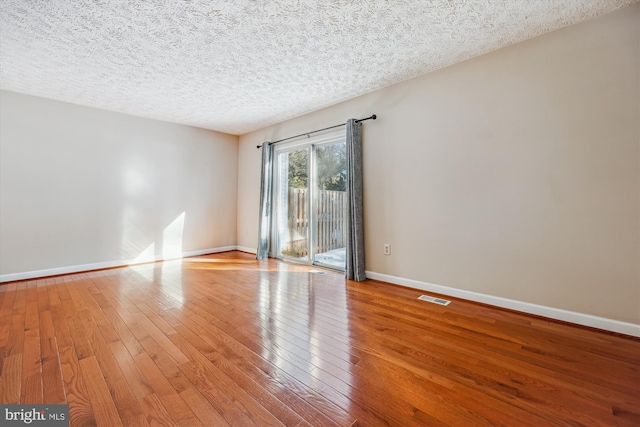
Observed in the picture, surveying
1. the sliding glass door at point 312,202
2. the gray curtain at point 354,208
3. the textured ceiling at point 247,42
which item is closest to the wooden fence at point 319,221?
the sliding glass door at point 312,202

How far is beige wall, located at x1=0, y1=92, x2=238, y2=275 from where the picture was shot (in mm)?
3385

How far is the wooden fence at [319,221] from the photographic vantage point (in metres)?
3.97

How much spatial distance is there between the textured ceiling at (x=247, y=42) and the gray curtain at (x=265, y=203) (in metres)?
1.36

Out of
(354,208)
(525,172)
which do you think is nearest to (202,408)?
(354,208)

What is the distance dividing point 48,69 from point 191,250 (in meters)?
3.24

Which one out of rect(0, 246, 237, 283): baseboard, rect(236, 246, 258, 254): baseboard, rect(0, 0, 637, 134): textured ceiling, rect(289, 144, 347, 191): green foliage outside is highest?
rect(0, 0, 637, 134): textured ceiling

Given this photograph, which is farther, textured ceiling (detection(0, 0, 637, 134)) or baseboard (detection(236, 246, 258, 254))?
baseboard (detection(236, 246, 258, 254))

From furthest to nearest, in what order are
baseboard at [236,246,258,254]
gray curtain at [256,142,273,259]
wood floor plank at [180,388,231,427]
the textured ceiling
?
baseboard at [236,246,258,254] < gray curtain at [256,142,273,259] < the textured ceiling < wood floor plank at [180,388,231,427]

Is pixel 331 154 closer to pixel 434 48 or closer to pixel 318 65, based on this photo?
pixel 318 65

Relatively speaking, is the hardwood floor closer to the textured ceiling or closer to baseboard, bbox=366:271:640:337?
baseboard, bbox=366:271:640:337

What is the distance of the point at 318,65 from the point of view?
2756 millimetres

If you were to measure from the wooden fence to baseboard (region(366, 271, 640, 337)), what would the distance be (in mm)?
1186

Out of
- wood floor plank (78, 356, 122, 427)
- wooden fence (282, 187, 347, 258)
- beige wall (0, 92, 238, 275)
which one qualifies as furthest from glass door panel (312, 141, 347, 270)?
wood floor plank (78, 356, 122, 427)

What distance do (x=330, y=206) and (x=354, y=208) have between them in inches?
29.9
